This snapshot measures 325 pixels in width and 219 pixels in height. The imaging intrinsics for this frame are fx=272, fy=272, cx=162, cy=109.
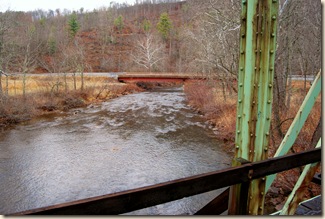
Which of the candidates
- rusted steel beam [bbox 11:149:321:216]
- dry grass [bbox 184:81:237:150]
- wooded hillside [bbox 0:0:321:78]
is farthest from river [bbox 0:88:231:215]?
rusted steel beam [bbox 11:149:321:216]

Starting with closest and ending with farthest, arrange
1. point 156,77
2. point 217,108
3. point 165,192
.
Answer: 1. point 165,192
2. point 217,108
3. point 156,77

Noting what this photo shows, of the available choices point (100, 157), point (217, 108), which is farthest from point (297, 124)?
point (217, 108)

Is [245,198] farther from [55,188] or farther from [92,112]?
[92,112]

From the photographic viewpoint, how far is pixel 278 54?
890 cm

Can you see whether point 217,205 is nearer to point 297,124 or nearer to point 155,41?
point 297,124

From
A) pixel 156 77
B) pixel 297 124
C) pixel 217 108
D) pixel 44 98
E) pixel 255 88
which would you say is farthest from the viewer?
pixel 156 77

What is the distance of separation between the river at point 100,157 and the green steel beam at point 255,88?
427cm

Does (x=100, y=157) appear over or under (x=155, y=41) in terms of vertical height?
under

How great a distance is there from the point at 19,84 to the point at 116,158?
20.3 m

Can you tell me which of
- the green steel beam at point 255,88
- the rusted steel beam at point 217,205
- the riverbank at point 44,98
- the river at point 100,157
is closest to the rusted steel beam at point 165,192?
the green steel beam at point 255,88

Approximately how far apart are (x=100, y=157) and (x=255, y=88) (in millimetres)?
8665

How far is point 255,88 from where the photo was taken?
2402mm

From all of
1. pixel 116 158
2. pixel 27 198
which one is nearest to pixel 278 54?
pixel 116 158

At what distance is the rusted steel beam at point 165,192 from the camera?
1.57 metres
